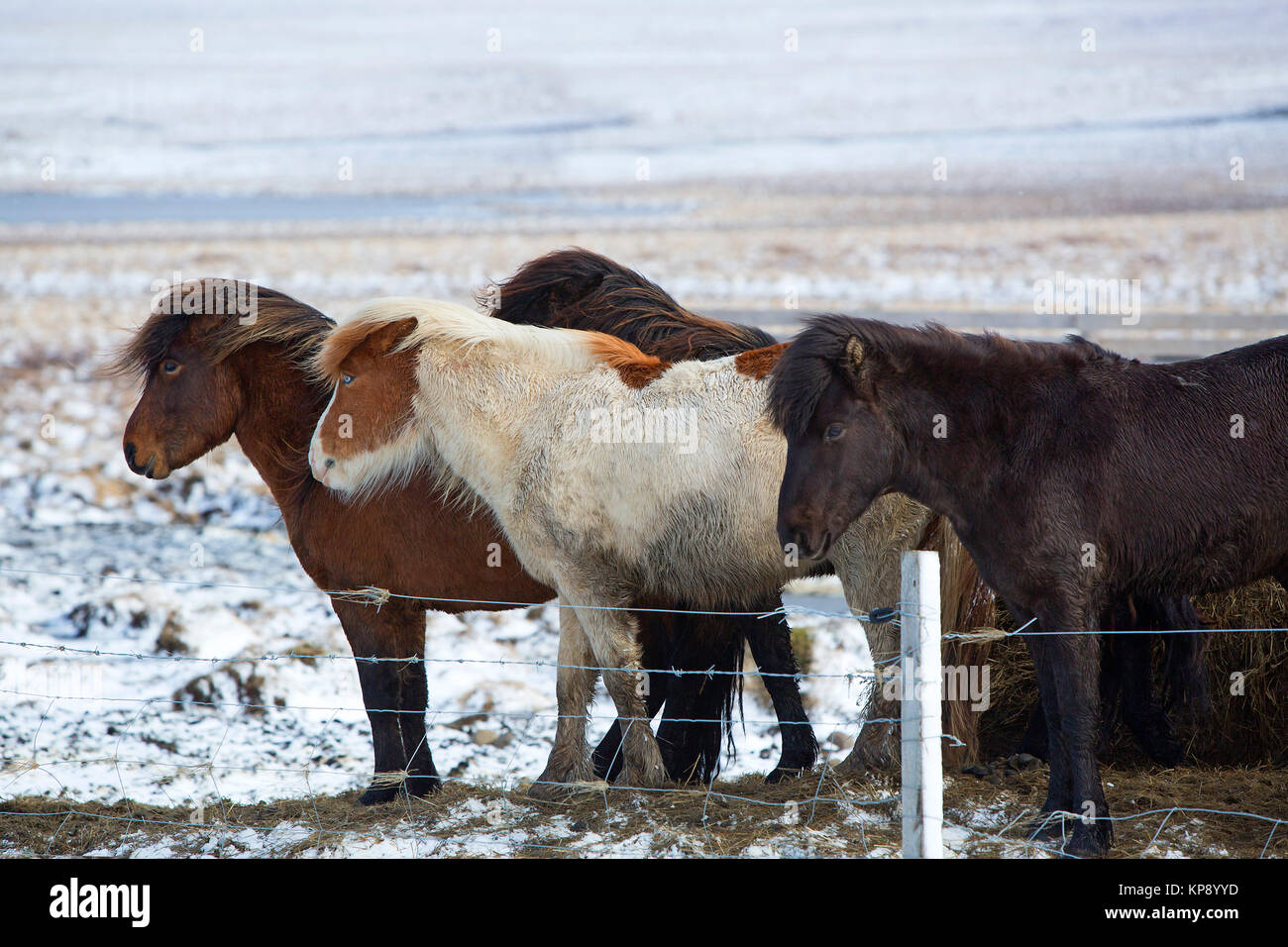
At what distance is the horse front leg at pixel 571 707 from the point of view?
15.6 ft

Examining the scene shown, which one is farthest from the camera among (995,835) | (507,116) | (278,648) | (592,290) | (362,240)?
(507,116)

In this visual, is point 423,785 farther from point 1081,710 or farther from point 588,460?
point 1081,710

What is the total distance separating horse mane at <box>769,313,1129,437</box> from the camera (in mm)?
3803

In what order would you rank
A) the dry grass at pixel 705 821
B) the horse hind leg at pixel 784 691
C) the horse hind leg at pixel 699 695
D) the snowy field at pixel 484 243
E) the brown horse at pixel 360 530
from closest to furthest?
1. the dry grass at pixel 705 821
2. the snowy field at pixel 484 243
3. the brown horse at pixel 360 530
4. the horse hind leg at pixel 784 691
5. the horse hind leg at pixel 699 695

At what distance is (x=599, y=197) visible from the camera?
24312 mm

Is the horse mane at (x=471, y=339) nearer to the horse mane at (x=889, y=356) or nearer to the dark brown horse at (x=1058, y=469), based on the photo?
the horse mane at (x=889, y=356)

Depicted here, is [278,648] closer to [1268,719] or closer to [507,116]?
[1268,719]

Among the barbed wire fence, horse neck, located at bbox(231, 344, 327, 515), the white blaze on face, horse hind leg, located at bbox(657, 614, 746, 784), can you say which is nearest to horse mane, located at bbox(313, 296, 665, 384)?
the white blaze on face

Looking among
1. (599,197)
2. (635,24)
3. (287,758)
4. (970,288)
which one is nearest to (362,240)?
(599,197)

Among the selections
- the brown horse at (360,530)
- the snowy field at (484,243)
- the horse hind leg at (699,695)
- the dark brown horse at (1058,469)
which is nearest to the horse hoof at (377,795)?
the brown horse at (360,530)

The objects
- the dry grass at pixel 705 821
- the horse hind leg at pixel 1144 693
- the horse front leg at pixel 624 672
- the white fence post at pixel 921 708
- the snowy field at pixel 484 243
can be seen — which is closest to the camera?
the white fence post at pixel 921 708

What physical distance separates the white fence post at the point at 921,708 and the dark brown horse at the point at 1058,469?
1.55 ft

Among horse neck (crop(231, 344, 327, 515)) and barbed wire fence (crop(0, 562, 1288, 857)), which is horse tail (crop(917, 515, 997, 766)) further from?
horse neck (crop(231, 344, 327, 515))

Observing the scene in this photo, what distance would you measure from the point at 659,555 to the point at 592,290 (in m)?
1.95
